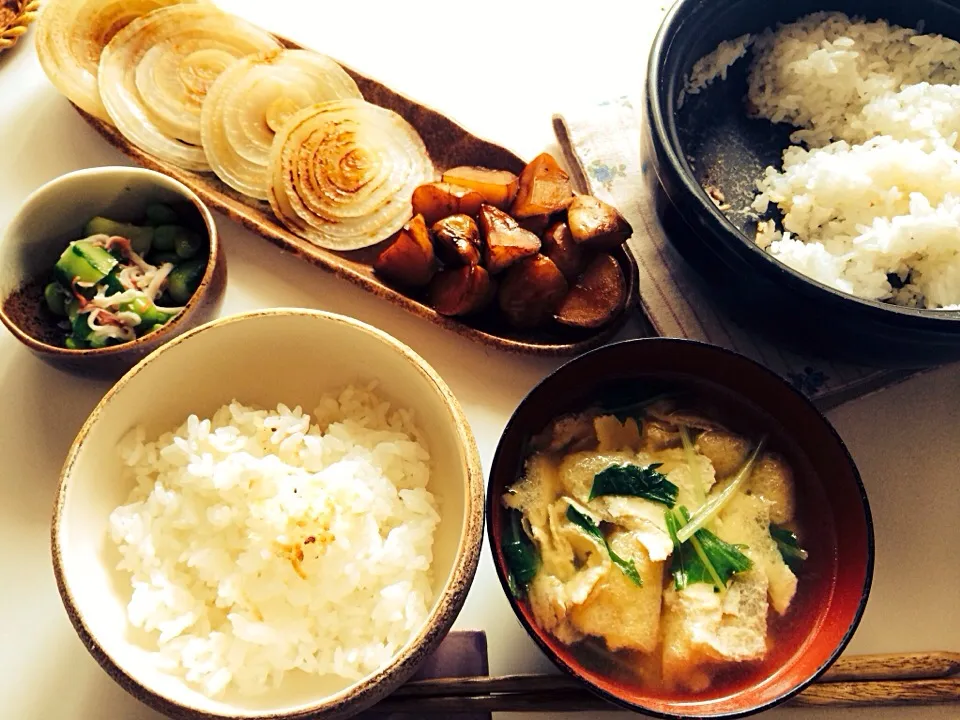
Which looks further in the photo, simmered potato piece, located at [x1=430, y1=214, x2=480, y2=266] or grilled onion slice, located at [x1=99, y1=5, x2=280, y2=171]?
grilled onion slice, located at [x1=99, y1=5, x2=280, y2=171]

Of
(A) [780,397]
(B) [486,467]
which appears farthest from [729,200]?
(B) [486,467]

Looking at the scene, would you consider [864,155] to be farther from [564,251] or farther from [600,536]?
[600,536]

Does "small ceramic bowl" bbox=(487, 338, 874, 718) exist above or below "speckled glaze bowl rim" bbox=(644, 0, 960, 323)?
below

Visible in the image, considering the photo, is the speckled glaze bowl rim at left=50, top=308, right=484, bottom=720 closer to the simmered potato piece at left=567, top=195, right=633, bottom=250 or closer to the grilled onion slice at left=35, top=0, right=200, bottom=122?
the simmered potato piece at left=567, top=195, right=633, bottom=250

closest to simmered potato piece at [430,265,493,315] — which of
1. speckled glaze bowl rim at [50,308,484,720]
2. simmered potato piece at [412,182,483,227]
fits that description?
simmered potato piece at [412,182,483,227]

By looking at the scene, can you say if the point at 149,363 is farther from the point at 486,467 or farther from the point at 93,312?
the point at 486,467

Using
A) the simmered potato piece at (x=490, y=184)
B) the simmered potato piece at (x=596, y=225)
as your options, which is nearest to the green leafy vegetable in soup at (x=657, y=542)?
the simmered potato piece at (x=596, y=225)
